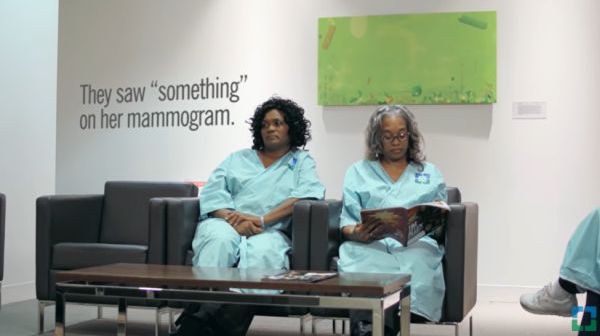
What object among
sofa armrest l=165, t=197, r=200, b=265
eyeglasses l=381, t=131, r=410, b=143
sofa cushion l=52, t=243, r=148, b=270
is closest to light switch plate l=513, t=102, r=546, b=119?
eyeglasses l=381, t=131, r=410, b=143

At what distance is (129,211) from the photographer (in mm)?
4332

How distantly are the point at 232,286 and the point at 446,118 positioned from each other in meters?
3.18

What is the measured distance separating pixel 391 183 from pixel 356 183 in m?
0.16

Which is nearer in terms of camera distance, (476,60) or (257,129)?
(257,129)

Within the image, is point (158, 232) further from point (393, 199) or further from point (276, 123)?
point (393, 199)

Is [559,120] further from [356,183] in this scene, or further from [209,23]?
[209,23]

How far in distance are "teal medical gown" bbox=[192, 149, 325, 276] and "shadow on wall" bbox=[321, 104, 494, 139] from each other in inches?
59.9

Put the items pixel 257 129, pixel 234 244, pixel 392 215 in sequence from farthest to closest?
pixel 257 129, pixel 234 244, pixel 392 215

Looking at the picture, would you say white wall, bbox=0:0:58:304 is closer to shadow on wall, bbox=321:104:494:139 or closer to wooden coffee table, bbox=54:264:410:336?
shadow on wall, bbox=321:104:494:139

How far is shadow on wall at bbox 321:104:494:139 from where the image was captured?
4.99 m

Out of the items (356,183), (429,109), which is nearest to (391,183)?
(356,183)

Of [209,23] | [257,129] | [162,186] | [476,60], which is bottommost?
[162,186]

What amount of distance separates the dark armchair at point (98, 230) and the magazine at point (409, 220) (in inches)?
40.5

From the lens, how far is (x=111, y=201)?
14.4 feet
